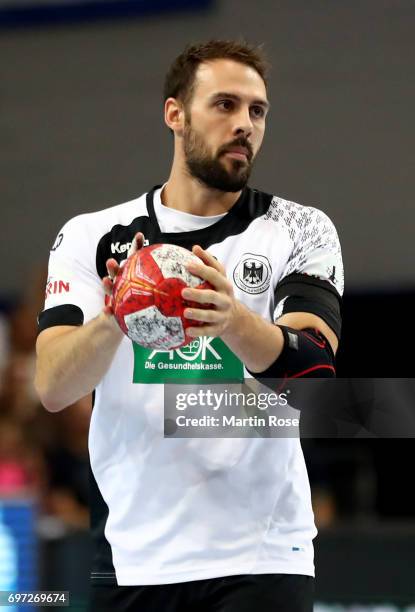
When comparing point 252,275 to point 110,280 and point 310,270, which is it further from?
point 110,280

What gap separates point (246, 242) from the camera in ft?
8.70

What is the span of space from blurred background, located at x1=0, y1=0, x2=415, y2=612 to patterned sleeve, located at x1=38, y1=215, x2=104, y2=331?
3.42ft

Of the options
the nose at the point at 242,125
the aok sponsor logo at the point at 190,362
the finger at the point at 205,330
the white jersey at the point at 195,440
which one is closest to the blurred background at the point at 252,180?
the white jersey at the point at 195,440

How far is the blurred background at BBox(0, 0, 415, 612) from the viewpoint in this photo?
13.5ft

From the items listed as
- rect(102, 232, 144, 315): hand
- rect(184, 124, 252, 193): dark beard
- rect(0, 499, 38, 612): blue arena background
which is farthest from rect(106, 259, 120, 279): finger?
rect(0, 499, 38, 612): blue arena background

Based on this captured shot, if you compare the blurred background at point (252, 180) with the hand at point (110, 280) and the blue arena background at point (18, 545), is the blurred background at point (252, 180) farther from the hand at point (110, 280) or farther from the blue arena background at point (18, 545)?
the hand at point (110, 280)

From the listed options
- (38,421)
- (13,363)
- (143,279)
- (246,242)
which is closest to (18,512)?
(38,421)

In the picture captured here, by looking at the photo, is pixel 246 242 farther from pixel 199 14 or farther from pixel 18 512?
pixel 199 14

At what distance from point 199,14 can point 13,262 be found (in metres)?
1.91

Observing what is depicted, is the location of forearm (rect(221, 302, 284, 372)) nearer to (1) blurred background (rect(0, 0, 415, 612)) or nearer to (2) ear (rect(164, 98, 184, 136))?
(2) ear (rect(164, 98, 184, 136))

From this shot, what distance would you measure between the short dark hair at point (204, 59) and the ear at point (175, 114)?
0.05ft

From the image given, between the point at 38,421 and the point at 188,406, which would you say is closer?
the point at 188,406

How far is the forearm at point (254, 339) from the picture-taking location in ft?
6.96

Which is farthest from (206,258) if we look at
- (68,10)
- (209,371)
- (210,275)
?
(68,10)
